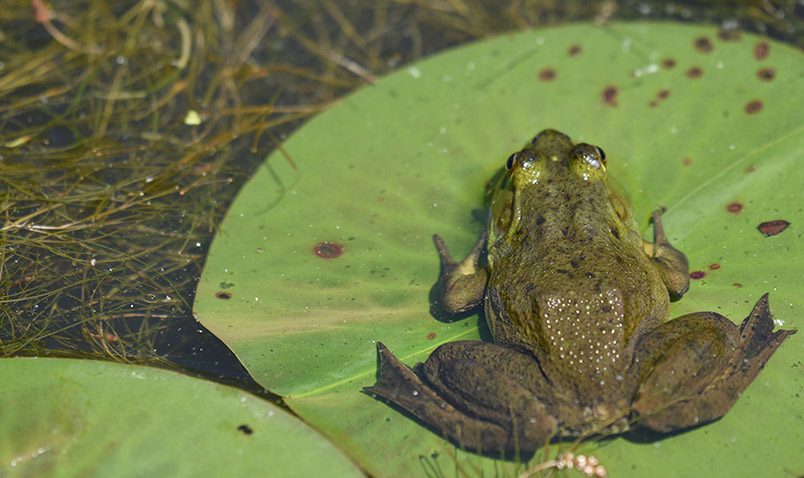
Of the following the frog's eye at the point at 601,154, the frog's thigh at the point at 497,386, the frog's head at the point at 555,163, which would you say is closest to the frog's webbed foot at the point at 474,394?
the frog's thigh at the point at 497,386

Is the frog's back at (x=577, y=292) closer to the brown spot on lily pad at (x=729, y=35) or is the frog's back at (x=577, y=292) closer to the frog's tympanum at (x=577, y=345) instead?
the frog's tympanum at (x=577, y=345)

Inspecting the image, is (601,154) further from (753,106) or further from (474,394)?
(474,394)

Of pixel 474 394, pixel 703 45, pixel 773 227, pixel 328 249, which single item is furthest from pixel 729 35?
pixel 474 394

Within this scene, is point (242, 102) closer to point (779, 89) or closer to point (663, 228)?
point (663, 228)

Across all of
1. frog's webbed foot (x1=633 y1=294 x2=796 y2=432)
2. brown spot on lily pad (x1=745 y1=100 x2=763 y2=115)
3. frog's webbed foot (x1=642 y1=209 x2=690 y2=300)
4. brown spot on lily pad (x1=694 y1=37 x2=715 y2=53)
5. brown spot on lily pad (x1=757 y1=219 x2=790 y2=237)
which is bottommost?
frog's webbed foot (x1=633 y1=294 x2=796 y2=432)

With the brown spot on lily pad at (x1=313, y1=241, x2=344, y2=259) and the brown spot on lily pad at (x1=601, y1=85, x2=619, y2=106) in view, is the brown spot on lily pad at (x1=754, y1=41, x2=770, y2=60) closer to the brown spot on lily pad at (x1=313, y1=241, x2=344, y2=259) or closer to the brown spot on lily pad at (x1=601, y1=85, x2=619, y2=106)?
the brown spot on lily pad at (x1=601, y1=85, x2=619, y2=106)

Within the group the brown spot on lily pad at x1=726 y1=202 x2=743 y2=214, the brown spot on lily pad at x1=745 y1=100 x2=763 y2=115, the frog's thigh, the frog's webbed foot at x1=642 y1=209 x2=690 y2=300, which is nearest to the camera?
the frog's thigh

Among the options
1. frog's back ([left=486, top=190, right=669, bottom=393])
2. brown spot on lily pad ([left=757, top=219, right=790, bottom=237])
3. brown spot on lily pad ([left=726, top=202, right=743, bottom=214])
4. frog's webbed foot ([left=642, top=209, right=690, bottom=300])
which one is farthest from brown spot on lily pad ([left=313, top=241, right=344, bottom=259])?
brown spot on lily pad ([left=757, top=219, right=790, bottom=237])
